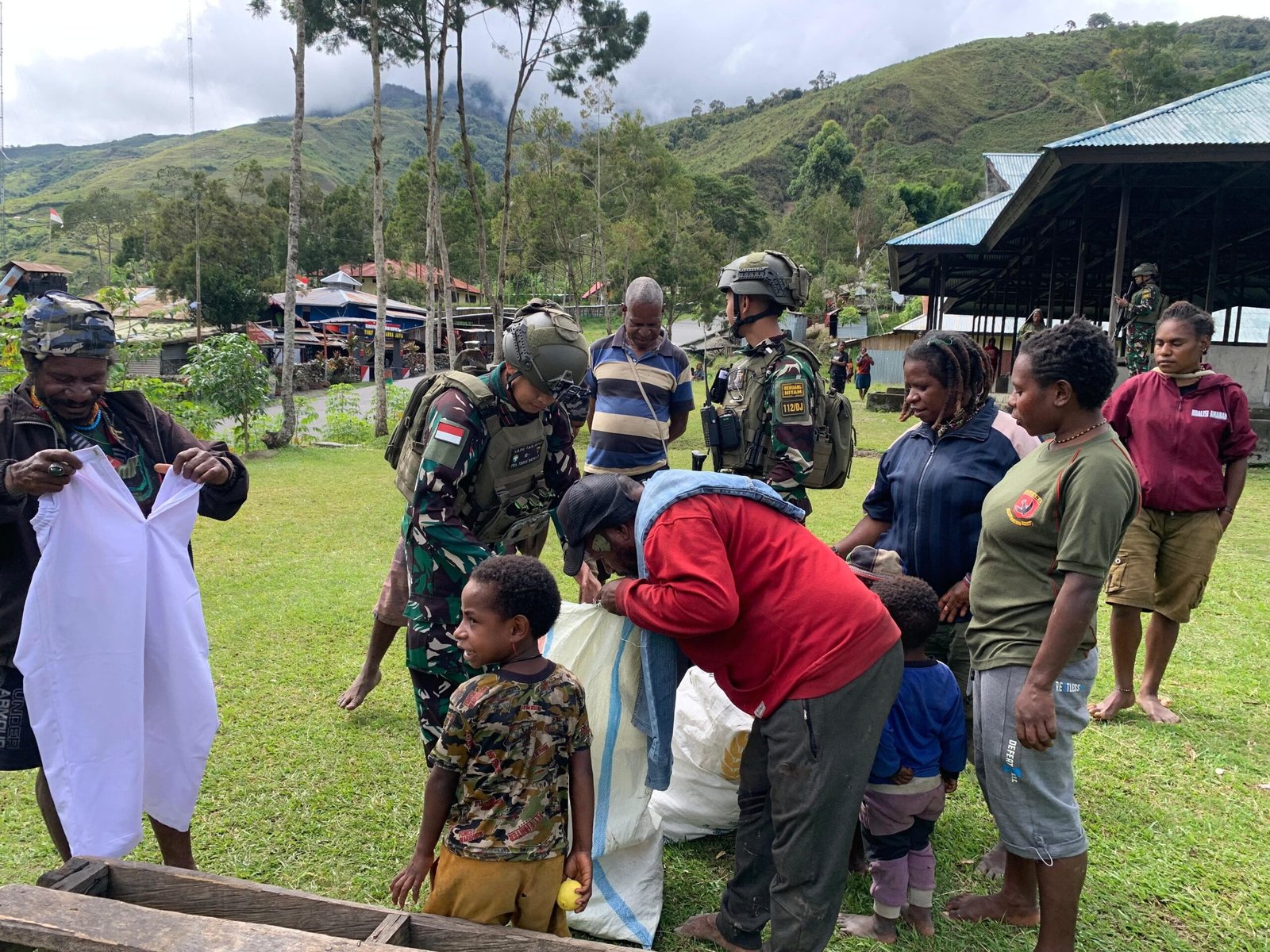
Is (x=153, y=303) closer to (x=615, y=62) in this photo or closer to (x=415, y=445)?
(x=615, y=62)

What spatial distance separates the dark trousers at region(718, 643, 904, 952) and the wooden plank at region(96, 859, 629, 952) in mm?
557

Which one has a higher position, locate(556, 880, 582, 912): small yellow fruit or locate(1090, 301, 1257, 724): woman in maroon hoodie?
locate(1090, 301, 1257, 724): woman in maroon hoodie

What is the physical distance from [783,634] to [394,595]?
7.22 ft

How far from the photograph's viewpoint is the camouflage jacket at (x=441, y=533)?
267 centimetres

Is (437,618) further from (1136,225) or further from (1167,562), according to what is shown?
(1136,225)

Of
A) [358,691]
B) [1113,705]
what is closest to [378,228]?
[358,691]

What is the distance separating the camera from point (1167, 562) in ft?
13.6

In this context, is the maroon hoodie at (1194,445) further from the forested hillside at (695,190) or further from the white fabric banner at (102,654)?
the forested hillside at (695,190)

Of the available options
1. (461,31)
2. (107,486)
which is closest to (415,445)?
(107,486)

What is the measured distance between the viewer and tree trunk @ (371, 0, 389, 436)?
1622 cm

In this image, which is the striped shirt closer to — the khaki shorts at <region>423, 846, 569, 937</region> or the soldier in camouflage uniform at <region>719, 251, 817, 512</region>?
the soldier in camouflage uniform at <region>719, 251, 817, 512</region>

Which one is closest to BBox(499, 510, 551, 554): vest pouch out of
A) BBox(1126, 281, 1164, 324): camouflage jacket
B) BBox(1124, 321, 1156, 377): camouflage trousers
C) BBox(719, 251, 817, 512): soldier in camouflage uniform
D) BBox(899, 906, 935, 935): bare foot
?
BBox(719, 251, 817, 512): soldier in camouflage uniform

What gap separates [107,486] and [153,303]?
51.2m

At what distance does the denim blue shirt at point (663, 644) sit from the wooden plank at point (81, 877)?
58.3 inches
